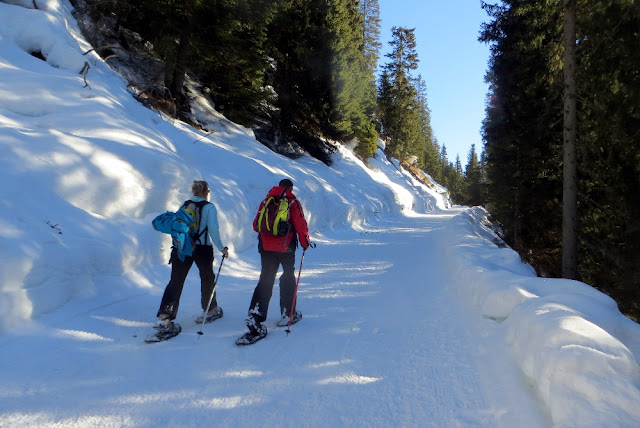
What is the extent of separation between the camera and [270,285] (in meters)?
4.62

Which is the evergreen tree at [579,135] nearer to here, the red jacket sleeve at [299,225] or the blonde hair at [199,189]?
the red jacket sleeve at [299,225]

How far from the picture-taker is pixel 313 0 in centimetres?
2044

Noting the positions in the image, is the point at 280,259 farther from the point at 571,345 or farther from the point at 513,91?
the point at 513,91

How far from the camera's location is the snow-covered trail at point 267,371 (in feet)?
9.45

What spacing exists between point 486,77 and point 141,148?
13532 mm

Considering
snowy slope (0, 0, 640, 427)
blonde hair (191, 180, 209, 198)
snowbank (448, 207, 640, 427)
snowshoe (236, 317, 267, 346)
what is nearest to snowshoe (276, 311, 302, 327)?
snowy slope (0, 0, 640, 427)

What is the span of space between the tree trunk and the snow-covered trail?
545 centimetres

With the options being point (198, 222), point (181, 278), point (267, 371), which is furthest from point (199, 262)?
point (267, 371)

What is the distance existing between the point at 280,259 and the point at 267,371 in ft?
5.06

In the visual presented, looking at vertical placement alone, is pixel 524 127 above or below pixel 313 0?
below

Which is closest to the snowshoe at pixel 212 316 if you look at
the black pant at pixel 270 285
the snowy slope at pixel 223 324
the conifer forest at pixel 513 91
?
the snowy slope at pixel 223 324

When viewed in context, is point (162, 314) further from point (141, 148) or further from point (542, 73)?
point (542, 73)

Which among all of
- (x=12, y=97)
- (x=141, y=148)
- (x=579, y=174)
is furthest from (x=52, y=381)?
(x=579, y=174)

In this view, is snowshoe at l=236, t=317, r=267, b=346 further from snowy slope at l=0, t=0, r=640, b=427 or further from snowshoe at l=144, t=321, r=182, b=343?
snowshoe at l=144, t=321, r=182, b=343
